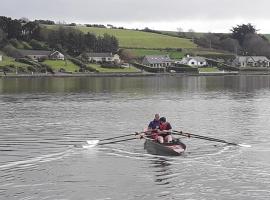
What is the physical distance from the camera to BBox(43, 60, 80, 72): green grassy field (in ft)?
582

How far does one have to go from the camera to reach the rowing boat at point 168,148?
33.1 metres

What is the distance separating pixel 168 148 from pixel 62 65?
152 metres

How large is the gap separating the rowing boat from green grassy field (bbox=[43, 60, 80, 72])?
14319 cm

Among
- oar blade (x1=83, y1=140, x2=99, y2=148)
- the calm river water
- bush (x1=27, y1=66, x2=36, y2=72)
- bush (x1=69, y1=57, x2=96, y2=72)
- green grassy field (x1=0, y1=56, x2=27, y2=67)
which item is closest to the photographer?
the calm river water

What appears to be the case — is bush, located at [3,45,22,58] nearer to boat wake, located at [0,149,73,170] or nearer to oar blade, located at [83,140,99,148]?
oar blade, located at [83,140,99,148]

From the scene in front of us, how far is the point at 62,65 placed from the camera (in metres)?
182

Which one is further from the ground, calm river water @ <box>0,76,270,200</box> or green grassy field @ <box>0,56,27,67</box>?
green grassy field @ <box>0,56,27,67</box>

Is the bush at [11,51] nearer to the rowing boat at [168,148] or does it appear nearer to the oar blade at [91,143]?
the oar blade at [91,143]

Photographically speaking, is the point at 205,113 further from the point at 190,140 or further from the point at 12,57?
the point at 12,57

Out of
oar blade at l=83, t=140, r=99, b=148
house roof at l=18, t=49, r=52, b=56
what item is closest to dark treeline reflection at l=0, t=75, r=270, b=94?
oar blade at l=83, t=140, r=99, b=148

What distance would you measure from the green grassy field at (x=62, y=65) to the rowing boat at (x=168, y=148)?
14319 centimetres

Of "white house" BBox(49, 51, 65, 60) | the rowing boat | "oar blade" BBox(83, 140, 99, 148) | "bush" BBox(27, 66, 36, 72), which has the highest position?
"white house" BBox(49, 51, 65, 60)

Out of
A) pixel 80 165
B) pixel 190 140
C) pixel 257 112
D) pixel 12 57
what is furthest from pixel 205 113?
pixel 12 57

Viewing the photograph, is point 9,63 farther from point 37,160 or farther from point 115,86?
point 37,160
